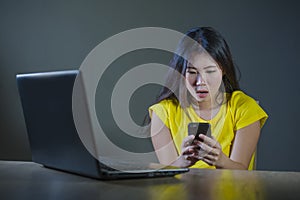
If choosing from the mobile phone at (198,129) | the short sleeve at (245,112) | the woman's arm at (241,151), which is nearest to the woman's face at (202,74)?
the short sleeve at (245,112)

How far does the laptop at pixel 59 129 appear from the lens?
2.87 ft

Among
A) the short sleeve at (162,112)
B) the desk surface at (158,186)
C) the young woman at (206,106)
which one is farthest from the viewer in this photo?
the short sleeve at (162,112)

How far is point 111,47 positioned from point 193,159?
1.76 metres

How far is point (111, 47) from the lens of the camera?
10.0ft

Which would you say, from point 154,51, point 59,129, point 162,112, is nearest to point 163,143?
point 162,112

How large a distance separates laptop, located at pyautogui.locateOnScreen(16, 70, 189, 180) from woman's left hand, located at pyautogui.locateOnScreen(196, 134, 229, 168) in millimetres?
314

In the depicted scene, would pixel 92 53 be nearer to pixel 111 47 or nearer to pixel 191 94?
pixel 111 47

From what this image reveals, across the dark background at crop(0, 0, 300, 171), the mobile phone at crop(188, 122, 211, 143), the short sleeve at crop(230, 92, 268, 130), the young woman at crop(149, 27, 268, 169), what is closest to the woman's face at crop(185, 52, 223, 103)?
the young woman at crop(149, 27, 268, 169)

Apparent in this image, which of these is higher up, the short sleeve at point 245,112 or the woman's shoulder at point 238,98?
the woman's shoulder at point 238,98

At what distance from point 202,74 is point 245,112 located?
0.78ft

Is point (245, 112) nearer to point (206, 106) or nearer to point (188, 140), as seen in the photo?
point (206, 106)

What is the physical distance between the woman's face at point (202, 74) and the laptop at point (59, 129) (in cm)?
71

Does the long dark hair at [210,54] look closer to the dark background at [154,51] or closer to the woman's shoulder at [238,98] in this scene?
the woman's shoulder at [238,98]

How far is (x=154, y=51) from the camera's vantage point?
296cm
